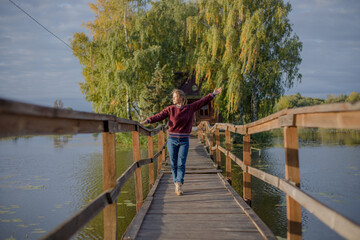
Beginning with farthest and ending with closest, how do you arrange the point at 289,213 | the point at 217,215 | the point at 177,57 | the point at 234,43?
the point at 177,57 → the point at 234,43 → the point at 217,215 → the point at 289,213

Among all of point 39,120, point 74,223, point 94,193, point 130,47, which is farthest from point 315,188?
point 130,47

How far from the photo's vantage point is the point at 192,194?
4.33 metres

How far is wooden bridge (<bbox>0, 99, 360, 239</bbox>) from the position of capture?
1.35m

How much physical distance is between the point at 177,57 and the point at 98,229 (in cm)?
1618

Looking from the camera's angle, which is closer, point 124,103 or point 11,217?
point 11,217

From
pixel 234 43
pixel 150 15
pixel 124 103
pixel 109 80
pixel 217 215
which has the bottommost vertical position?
pixel 217 215

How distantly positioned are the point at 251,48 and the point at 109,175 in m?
13.4

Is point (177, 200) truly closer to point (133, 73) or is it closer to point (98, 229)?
point (98, 229)

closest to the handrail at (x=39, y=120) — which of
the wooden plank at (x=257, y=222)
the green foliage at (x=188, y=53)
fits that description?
the wooden plank at (x=257, y=222)

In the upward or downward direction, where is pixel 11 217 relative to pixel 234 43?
downward

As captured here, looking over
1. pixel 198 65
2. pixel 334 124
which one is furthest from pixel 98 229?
pixel 198 65

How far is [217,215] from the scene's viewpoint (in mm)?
3264

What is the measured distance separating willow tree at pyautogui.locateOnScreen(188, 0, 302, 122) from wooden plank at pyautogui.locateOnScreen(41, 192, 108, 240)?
539 inches

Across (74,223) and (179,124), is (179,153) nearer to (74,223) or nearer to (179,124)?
(179,124)
